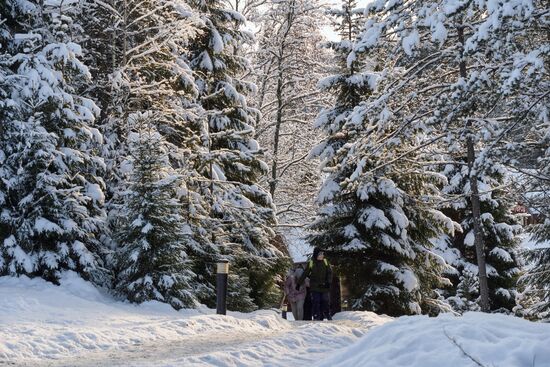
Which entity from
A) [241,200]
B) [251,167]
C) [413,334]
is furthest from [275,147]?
[413,334]

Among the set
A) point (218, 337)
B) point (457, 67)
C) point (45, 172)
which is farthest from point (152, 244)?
point (457, 67)

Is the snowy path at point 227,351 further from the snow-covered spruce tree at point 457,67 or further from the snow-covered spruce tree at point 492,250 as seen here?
the snow-covered spruce tree at point 492,250

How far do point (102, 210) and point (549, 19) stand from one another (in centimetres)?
1107

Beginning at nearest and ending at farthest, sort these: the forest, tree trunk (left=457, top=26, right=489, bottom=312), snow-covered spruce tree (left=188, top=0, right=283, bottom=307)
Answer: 1. the forest
2. tree trunk (left=457, top=26, right=489, bottom=312)
3. snow-covered spruce tree (left=188, top=0, right=283, bottom=307)

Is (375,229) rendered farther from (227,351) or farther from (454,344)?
(454,344)

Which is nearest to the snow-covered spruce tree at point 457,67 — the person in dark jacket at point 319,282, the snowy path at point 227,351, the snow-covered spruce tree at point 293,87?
the person in dark jacket at point 319,282

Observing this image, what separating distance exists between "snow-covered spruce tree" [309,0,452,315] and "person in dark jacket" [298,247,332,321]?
2.83 m

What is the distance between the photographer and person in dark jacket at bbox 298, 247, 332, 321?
51.7ft

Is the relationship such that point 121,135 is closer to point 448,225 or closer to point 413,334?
point 448,225

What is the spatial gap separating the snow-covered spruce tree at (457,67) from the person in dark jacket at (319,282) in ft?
11.4

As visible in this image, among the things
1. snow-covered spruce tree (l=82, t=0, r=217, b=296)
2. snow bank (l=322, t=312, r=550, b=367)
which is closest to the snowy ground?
snow bank (l=322, t=312, r=550, b=367)

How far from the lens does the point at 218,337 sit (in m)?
11.4

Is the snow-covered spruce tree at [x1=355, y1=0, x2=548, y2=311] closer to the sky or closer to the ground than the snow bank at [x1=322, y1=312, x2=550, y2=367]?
closer to the sky

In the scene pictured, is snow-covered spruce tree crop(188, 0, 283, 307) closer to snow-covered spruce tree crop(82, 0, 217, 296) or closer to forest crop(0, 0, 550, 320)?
forest crop(0, 0, 550, 320)
